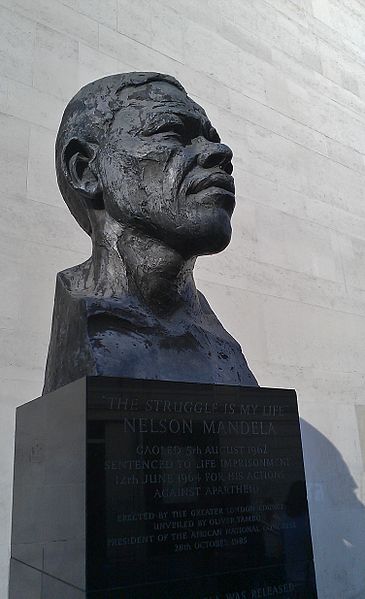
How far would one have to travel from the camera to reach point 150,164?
6.91ft

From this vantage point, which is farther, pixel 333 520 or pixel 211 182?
pixel 333 520

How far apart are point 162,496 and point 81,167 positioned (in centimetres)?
135

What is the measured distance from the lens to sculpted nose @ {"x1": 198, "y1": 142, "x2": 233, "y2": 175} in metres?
2.12

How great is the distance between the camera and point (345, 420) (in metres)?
4.87

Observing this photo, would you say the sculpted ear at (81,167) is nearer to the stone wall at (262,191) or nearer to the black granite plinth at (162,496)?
the black granite plinth at (162,496)

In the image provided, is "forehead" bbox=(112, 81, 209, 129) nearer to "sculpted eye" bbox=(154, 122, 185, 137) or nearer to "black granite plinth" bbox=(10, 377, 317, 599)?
"sculpted eye" bbox=(154, 122, 185, 137)

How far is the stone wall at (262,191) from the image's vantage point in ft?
11.9

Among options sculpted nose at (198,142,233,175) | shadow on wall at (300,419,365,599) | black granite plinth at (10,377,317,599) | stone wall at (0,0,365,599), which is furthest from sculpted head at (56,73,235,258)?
shadow on wall at (300,419,365,599)

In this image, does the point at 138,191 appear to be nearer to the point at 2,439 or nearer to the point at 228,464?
the point at 228,464

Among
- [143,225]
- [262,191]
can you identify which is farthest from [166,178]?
[262,191]

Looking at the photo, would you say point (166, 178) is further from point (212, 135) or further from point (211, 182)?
point (212, 135)

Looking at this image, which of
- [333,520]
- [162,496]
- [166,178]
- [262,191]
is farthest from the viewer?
[262,191]

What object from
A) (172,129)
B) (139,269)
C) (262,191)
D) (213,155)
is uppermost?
(262,191)

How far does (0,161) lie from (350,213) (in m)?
3.87
